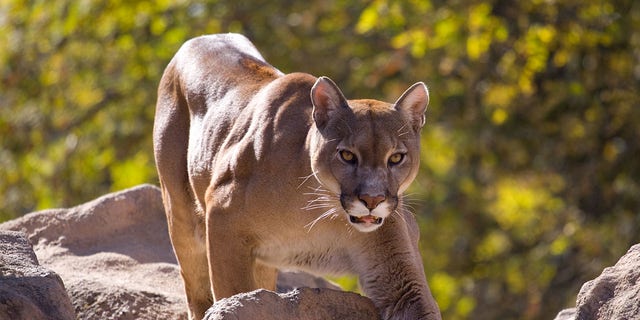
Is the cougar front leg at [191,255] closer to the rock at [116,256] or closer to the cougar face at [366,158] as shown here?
the rock at [116,256]

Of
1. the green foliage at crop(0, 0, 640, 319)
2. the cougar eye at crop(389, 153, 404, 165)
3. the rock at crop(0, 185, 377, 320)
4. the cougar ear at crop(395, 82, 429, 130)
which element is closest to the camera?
the cougar eye at crop(389, 153, 404, 165)

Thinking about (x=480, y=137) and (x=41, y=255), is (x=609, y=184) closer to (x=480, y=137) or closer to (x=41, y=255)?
(x=480, y=137)

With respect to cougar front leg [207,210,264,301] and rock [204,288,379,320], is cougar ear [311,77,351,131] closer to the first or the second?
cougar front leg [207,210,264,301]

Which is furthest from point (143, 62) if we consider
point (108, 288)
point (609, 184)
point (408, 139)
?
point (408, 139)

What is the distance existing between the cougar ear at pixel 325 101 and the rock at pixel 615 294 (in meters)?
1.57

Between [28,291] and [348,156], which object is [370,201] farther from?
[28,291]

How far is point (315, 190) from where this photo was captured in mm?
6188

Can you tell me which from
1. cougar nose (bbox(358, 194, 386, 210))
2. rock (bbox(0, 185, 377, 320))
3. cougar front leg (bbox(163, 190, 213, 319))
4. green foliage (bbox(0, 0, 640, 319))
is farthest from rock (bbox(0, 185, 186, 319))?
green foliage (bbox(0, 0, 640, 319))

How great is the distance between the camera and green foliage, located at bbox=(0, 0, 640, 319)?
46.8ft

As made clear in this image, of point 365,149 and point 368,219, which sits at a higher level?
point 365,149

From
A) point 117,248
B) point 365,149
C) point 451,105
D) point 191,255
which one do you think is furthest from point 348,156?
point 451,105

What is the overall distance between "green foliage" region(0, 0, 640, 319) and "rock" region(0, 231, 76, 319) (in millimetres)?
8741

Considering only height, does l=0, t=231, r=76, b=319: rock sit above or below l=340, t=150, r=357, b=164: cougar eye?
below

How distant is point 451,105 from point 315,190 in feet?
31.2
